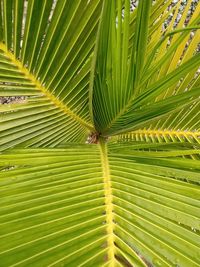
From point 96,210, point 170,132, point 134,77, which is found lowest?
point 96,210

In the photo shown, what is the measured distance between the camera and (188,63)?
793 mm

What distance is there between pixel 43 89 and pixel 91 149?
225mm

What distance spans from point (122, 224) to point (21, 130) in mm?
517

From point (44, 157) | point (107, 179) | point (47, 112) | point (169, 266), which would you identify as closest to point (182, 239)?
point (169, 266)

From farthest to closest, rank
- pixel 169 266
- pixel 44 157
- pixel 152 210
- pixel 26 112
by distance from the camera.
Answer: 1. pixel 26 112
2. pixel 44 157
3. pixel 152 210
4. pixel 169 266

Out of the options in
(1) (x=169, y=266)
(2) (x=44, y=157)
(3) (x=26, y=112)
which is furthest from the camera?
(3) (x=26, y=112)

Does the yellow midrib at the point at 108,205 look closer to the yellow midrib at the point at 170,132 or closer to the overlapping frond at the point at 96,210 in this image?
the overlapping frond at the point at 96,210

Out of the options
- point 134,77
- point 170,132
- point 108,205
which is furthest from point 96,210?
point 170,132

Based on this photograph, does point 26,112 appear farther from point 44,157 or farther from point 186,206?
point 186,206

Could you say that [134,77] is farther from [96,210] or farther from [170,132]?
[170,132]

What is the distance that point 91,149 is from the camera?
102 cm

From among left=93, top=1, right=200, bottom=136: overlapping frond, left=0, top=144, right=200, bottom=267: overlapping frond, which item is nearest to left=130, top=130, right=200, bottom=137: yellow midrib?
left=93, top=1, right=200, bottom=136: overlapping frond

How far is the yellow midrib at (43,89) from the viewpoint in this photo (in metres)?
1.03

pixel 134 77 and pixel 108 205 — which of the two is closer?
pixel 108 205
